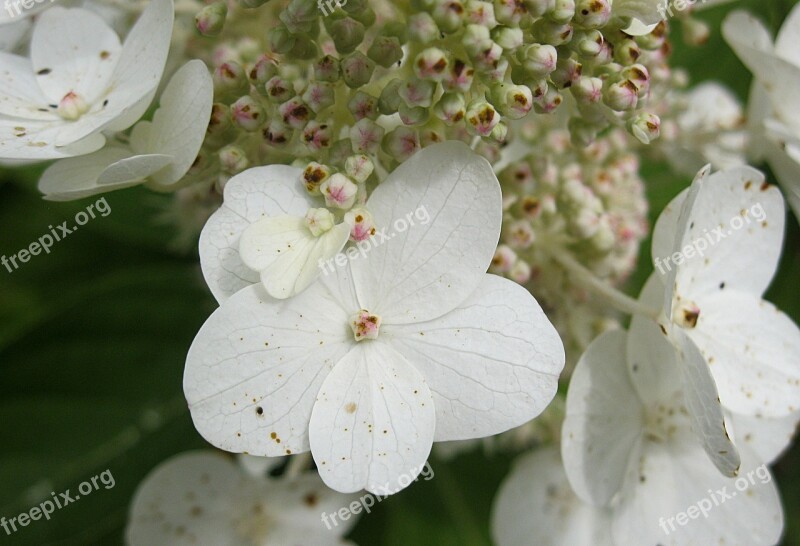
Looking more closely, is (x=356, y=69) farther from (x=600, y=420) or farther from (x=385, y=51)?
(x=600, y=420)

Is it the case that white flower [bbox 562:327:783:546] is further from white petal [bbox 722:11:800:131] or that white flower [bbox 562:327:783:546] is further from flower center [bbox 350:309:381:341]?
white petal [bbox 722:11:800:131]

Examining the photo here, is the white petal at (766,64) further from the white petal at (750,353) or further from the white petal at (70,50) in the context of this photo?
the white petal at (70,50)

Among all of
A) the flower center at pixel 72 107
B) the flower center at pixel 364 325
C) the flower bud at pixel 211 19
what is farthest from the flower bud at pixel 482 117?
the flower center at pixel 72 107

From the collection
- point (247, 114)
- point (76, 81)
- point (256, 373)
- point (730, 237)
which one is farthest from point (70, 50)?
point (730, 237)

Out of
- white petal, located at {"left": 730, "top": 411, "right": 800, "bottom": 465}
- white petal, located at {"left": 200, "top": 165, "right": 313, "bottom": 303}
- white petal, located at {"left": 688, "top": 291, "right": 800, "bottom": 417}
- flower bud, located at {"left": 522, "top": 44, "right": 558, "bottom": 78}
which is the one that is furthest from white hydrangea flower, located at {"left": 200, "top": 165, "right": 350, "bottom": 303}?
white petal, located at {"left": 730, "top": 411, "right": 800, "bottom": 465}

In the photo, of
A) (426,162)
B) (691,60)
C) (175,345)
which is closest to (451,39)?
(426,162)

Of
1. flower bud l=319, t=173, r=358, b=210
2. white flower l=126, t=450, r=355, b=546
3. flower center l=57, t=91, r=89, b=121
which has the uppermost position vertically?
flower center l=57, t=91, r=89, b=121
